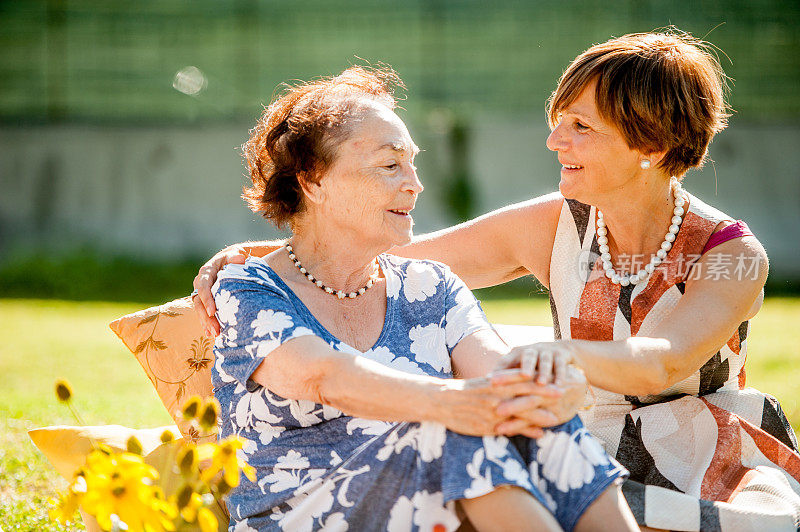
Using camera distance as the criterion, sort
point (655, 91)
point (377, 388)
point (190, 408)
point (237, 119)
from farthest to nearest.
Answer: point (237, 119) < point (655, 91) < point (377, 388) < point (190, 408)


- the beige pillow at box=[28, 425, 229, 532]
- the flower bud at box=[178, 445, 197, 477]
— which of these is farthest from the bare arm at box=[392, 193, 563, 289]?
the flower bud at box=[178, 445, 197, 477]

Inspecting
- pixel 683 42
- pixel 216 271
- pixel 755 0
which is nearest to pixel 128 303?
pixel 216 271

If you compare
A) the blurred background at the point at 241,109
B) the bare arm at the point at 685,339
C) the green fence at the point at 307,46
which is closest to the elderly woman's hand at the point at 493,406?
the bare arm at the point at 685,339

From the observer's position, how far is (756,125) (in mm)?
12211

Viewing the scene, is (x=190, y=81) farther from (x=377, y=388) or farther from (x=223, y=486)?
(x=223, y=486)

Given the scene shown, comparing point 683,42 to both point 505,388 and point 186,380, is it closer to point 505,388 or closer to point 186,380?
point 505,388

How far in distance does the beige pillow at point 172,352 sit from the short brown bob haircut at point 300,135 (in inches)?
26.8

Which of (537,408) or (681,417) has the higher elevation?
(537,408)

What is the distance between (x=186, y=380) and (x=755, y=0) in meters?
12.1

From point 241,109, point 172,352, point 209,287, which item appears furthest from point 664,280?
point 241,109

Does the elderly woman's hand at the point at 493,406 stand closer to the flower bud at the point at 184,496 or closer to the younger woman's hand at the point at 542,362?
the younger woman's hand at the point at 542,362

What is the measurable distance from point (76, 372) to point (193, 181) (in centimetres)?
535

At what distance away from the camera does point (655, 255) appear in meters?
3.47

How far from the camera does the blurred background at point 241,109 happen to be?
12.0 metres
